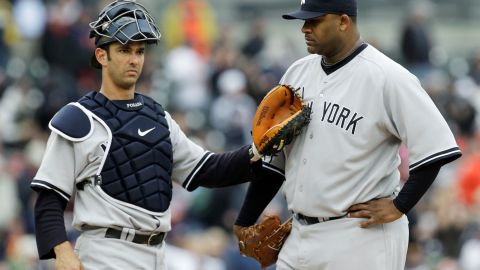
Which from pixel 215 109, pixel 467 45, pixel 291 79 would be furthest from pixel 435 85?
pixel 291 79

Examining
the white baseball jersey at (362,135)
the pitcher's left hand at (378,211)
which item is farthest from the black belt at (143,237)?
the pitcher's left hand at (378,211)

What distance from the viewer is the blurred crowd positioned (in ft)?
35.7

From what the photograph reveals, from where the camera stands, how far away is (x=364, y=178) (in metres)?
5.66

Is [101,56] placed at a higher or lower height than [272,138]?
higher

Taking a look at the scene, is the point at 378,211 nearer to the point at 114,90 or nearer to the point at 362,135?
the point at 362,135

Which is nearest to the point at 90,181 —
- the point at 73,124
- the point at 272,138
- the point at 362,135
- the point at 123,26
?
the point at 73,124

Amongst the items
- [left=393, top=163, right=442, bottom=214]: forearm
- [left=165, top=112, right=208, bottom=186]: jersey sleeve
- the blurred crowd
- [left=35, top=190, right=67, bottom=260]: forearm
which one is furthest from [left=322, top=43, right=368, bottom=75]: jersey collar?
the blurred crowd

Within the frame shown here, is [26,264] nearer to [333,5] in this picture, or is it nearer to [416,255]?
[416,255]

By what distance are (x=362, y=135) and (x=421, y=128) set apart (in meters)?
0.30

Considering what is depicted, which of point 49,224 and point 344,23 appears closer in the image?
point 49,224

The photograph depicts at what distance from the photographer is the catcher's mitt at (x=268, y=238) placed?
6121 mm

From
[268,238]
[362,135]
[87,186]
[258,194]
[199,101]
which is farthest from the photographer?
[199,101]

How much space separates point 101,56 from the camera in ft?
19.0

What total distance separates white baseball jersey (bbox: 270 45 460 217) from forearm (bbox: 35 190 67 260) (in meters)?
1.20
